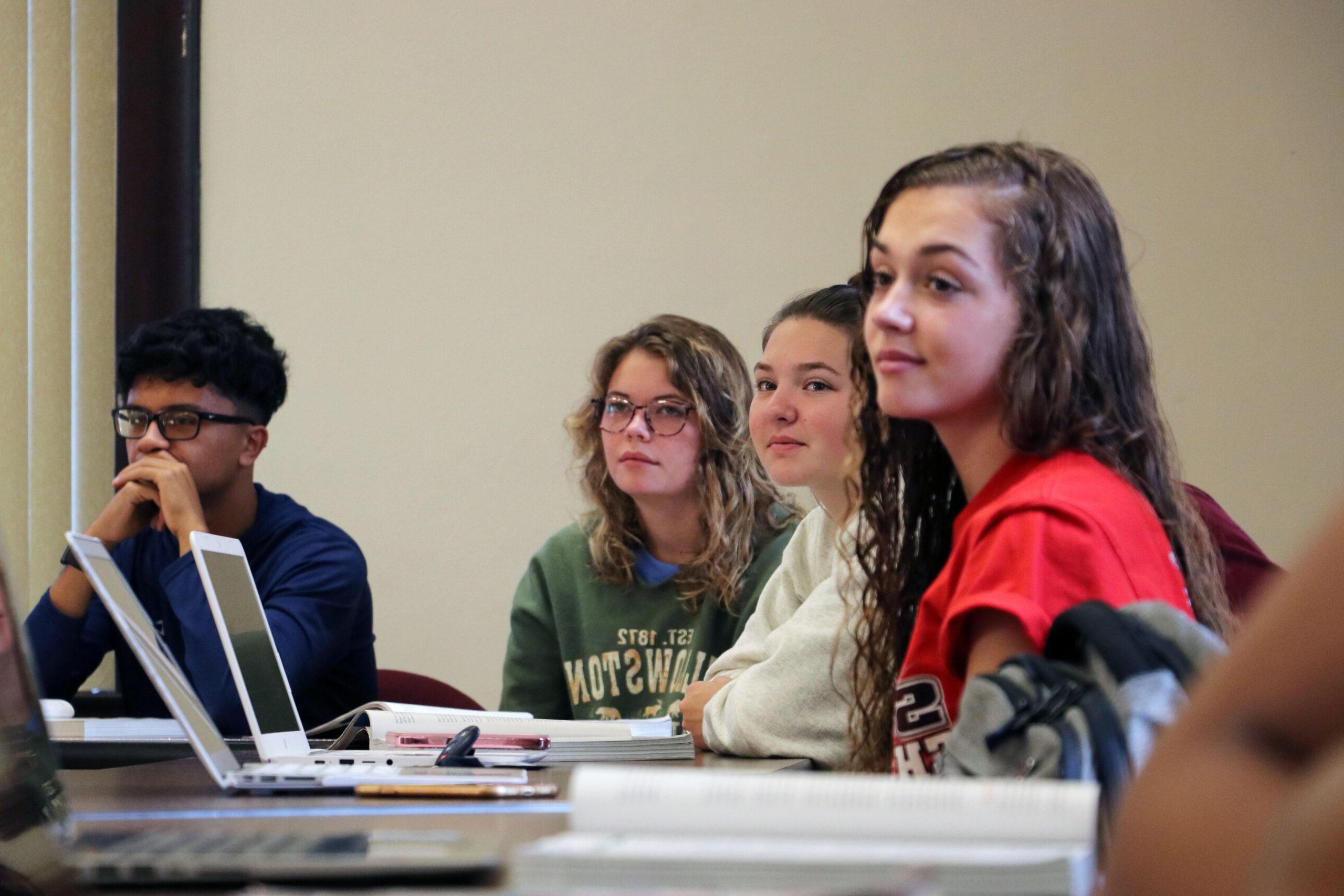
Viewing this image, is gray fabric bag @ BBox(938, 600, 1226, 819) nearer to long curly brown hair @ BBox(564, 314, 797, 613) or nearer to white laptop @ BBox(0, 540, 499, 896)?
white laptop @ BBox(0, 540, 499, 896)

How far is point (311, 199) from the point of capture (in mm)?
3240

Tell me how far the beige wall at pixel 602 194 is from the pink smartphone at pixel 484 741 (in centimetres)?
156

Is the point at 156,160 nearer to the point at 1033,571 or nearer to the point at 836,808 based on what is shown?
the point at 1033,571

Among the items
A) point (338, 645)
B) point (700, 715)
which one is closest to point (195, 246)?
point (338, 645)

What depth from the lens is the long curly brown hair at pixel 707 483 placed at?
2.36 metres

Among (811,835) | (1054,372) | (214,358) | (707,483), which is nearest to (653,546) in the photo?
(707,483)

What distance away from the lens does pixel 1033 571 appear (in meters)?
1.01

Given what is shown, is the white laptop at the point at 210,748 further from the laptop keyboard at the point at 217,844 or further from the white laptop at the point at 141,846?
the laptop keyboard at the point at 217,844

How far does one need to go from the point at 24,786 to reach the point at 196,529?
1.51 metres

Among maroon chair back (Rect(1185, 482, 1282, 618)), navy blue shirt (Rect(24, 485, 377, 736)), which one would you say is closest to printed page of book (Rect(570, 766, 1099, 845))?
maroon chair back (Rect(1185, 482, 1282, 618))

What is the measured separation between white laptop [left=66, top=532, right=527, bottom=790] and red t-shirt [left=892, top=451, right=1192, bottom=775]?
366mm

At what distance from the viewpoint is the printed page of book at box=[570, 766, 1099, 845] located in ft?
1.97

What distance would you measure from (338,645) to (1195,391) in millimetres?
1864

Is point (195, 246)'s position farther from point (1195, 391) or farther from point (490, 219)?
point (1195, 391)
